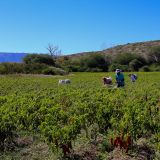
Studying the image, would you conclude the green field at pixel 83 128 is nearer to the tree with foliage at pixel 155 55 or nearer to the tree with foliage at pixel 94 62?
the tree with foliage at pixel 94 62

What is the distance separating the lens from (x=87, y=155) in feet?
28.0

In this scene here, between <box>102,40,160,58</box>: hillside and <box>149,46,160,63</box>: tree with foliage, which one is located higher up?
<box>102,40,160,58</box>: hillside

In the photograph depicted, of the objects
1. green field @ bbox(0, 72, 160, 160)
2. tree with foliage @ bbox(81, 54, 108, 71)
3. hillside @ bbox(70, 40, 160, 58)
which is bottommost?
green field @ bbox(0, 72, 160, 160)

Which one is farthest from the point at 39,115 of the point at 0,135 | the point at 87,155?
the point at 87,155

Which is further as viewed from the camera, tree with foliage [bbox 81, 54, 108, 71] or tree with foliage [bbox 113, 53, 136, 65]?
tree with foliage [bbox 113, 53, 136, 65]

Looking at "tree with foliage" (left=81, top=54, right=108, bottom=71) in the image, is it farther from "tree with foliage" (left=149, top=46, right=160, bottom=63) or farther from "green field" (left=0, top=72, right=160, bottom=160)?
"green field" (left=0, top=72, right=160, bottom=160)

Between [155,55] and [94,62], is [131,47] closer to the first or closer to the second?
[155,55]

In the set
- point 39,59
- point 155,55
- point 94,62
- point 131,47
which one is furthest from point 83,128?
point 131,47

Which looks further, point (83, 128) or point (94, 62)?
point (94, 62)

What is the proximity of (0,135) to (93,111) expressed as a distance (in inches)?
101

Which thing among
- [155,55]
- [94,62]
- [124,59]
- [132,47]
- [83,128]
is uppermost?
[132,47]

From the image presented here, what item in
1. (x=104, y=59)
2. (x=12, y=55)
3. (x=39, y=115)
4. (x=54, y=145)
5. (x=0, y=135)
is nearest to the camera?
(x=54, y=145)

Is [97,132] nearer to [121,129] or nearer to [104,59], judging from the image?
[121,129]

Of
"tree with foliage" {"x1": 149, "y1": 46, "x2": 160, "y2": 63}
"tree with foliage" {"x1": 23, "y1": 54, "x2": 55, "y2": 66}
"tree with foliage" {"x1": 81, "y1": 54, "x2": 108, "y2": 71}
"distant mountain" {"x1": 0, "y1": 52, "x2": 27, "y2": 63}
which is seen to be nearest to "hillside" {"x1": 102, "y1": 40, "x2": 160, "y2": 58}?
"tree with foliage" {"x1": 149, "y1": 46, "x2": 160, "y2": 63}
